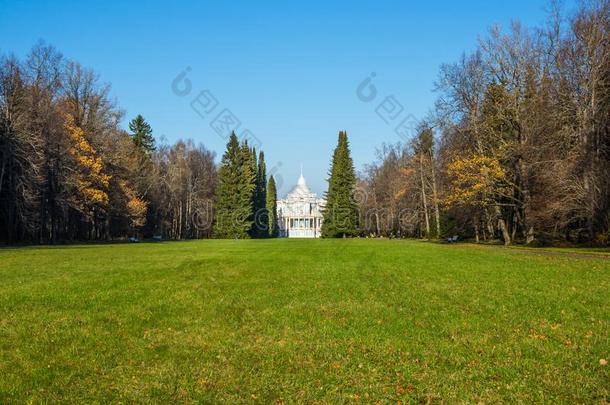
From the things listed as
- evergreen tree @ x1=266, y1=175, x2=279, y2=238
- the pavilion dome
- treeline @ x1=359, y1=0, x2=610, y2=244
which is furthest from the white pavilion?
treeline @ x1=359, y1=0, x2=610, y2=244

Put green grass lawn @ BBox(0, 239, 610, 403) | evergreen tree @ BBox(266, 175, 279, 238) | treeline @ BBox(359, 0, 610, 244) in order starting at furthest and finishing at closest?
evergreen tree @ BBox(266, 175, 279, 238)
treeline @ BBox(359, 0, 610, 244)
green grass lawn @ BBox(0, 239, 610, 403)

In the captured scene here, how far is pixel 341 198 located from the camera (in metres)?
77.8

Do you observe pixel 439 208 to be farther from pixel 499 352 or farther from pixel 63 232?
pixel 499 352

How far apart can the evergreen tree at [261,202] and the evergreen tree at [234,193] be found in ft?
26.7

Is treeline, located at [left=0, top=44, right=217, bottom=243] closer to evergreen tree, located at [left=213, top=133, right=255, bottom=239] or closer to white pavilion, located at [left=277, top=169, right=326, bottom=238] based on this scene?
evergreen tree, located at [left=213, top=133, right=255, bottom=239]

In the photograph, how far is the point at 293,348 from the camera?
7473mm

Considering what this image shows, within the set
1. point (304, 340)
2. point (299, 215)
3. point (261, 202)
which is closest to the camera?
point (304, 340)

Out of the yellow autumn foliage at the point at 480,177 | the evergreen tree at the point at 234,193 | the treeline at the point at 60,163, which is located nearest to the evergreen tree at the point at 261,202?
the evergreen tree at the point at 234,193

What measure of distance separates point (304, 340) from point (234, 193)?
69302mm

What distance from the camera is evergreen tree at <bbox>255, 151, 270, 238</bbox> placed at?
87575 mm

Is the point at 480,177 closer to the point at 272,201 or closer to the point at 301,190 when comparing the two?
the point at 272,201

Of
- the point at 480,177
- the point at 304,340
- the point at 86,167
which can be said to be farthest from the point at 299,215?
the point at 304,340

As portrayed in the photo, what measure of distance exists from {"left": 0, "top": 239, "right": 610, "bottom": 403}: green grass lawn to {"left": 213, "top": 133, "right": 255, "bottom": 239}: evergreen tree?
199ft

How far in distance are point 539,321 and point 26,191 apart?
41809 millimetres
